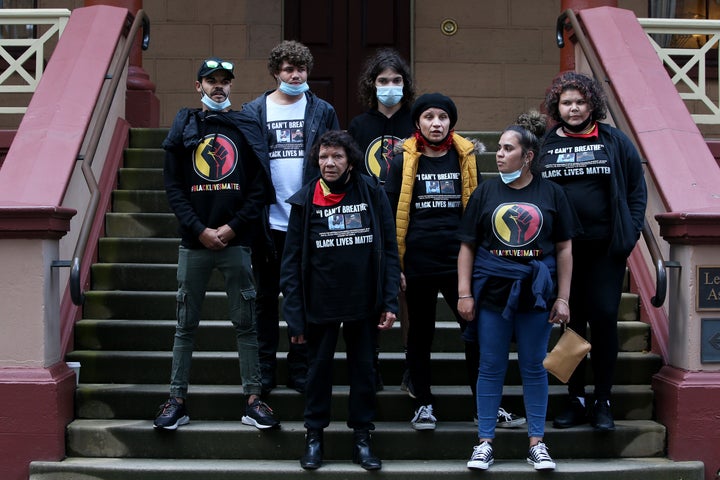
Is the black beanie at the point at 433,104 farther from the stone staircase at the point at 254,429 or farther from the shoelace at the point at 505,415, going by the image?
the shoelace at the point at 505,415

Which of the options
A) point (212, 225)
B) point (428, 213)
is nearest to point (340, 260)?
point (428, 213)

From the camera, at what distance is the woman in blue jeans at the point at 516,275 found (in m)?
4.66

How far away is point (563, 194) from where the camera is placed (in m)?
4.77

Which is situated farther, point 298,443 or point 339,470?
point 298,443

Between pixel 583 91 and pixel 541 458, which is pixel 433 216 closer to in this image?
pixel 583 91

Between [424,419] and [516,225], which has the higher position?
[516,225]

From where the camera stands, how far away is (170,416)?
4965 millimetres

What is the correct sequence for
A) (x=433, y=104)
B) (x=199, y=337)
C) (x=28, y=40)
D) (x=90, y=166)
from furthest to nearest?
(x=28, y=40) < (x=90, y=166) < (x=199, y=337) < (x=433, y=104)

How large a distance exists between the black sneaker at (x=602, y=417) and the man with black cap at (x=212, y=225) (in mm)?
1762

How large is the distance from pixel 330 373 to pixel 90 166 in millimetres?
2396

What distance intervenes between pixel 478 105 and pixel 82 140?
199 inches

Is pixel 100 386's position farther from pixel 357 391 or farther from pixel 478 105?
pixel 478 105

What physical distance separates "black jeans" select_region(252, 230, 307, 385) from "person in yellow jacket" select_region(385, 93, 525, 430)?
688 millimetres

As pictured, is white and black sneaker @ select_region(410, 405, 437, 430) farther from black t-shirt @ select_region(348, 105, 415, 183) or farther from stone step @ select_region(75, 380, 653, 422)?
black t-shirt @ select_region(348, 105, 415, 183)
